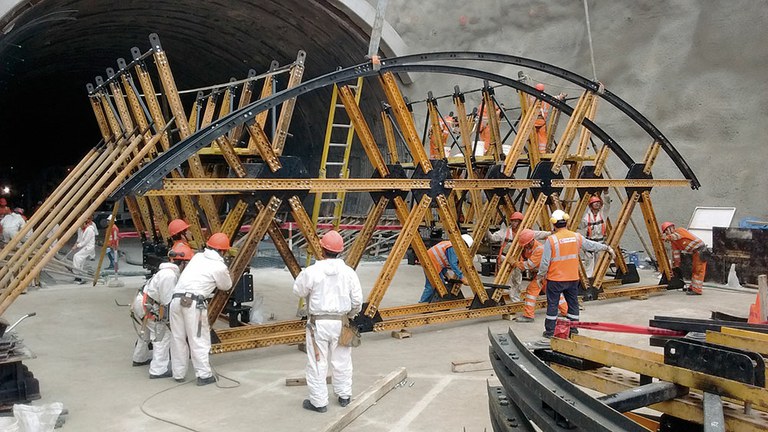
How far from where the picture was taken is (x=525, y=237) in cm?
888

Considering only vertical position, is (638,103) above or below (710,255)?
above

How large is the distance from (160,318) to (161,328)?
0.34 ft

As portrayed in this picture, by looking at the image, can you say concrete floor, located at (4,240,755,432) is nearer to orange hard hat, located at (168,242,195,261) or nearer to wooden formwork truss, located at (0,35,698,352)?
wooden formwork truss, located at (0,35,698,352)

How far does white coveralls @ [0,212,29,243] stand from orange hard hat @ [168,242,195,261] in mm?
8495

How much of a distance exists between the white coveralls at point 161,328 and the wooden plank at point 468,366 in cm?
306

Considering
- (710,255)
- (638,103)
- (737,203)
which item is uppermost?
(638,103)

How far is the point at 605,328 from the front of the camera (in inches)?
164

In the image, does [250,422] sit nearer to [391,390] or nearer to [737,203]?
[391,390]

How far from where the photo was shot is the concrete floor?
5.00 meters

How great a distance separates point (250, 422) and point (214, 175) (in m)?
5.37

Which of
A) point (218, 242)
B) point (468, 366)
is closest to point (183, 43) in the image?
point (218, 242)

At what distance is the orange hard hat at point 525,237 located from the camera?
28.9 feet

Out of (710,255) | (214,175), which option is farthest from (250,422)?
(710,255)

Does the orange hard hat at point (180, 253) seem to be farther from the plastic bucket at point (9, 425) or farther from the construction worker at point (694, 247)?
the construction worker at point (694, 247)
